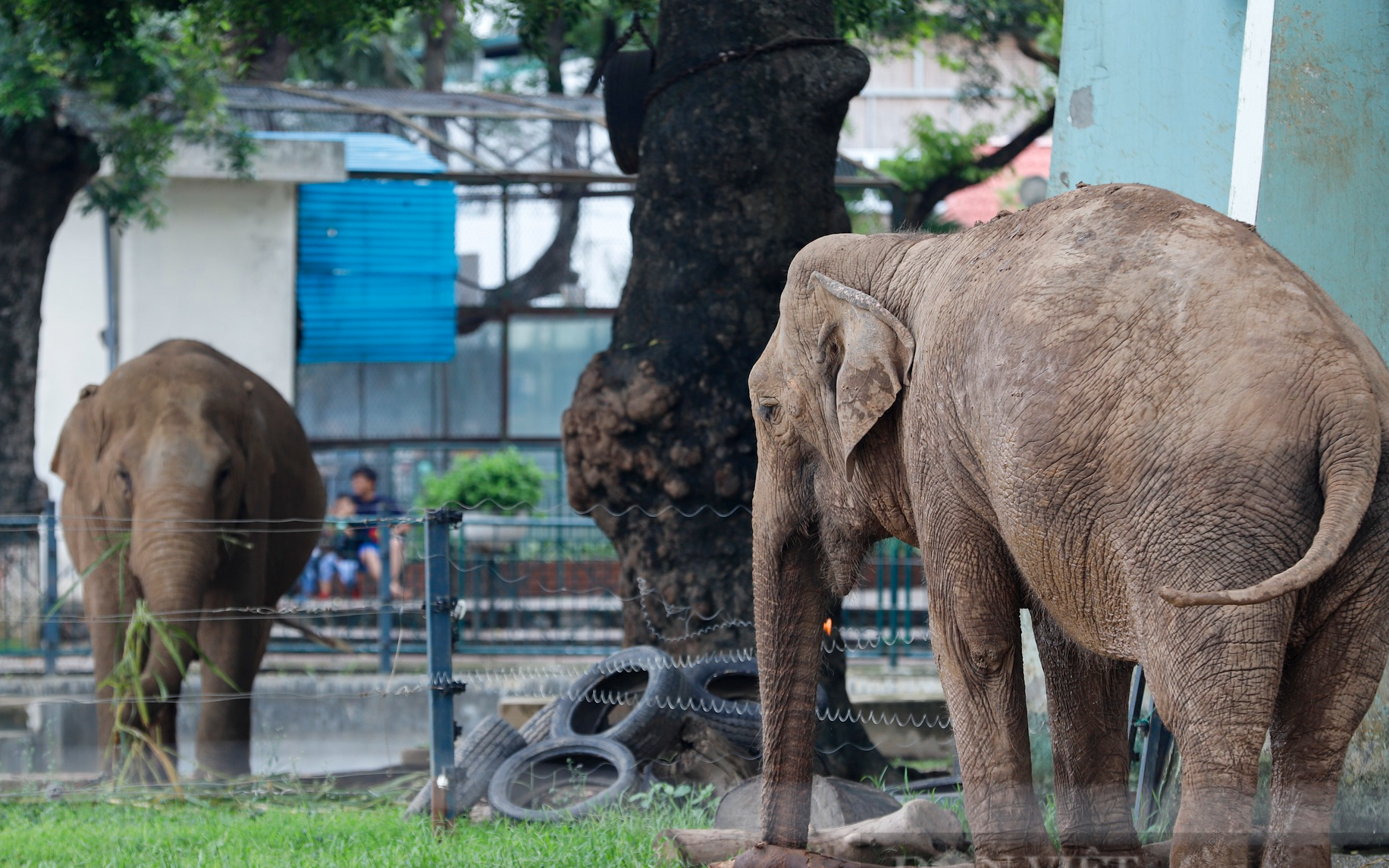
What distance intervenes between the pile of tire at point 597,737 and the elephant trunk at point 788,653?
1390mm

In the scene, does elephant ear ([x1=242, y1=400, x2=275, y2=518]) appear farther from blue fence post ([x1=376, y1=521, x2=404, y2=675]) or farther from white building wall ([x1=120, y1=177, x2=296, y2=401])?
white building wall ([x1=120, y1=177, x2=296, y2=401])

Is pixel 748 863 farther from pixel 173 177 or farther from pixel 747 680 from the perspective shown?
pixel 173 177

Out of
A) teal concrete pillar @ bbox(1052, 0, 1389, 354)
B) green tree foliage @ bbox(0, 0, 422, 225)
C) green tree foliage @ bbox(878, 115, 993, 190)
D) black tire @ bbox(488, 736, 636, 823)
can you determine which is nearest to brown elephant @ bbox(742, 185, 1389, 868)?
teal concrete pillar @ bbox(1052, 0, 1389, 354)

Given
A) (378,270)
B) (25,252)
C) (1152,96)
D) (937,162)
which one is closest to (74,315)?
(378,270)

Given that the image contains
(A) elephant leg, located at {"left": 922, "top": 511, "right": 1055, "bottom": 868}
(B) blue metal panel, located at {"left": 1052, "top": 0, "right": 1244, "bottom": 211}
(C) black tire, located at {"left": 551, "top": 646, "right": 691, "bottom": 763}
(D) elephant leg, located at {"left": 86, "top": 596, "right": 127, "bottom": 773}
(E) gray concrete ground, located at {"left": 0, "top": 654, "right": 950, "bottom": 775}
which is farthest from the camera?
(E) gray concrete ground, located at {"left": 0, "top": 654, "right": 950, "bottom": 775}

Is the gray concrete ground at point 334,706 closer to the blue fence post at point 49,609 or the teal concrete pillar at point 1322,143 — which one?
the blue fence post at point 49,609

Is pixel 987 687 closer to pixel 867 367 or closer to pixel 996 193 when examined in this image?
pixel 867 367

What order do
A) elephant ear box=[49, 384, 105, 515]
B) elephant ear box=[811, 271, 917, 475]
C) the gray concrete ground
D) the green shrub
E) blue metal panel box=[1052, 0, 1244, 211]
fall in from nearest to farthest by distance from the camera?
elephant ear box=[811, 271, 917, 475] < blue metal panel box=[1052, 0, 1244, 211] < elephant ear box=[49, 384, 105, 515] < the gray concrete ground < the green shrub

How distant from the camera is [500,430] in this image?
1647cm

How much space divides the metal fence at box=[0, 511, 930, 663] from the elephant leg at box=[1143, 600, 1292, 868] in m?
7.73

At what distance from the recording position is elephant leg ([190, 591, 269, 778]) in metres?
8.19

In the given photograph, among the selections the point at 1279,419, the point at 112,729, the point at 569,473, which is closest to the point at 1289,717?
the point at 1279,419

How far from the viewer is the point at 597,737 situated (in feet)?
21.2

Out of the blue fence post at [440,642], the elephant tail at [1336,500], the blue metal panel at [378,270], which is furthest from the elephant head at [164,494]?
the blue metal panel at [378,270]
